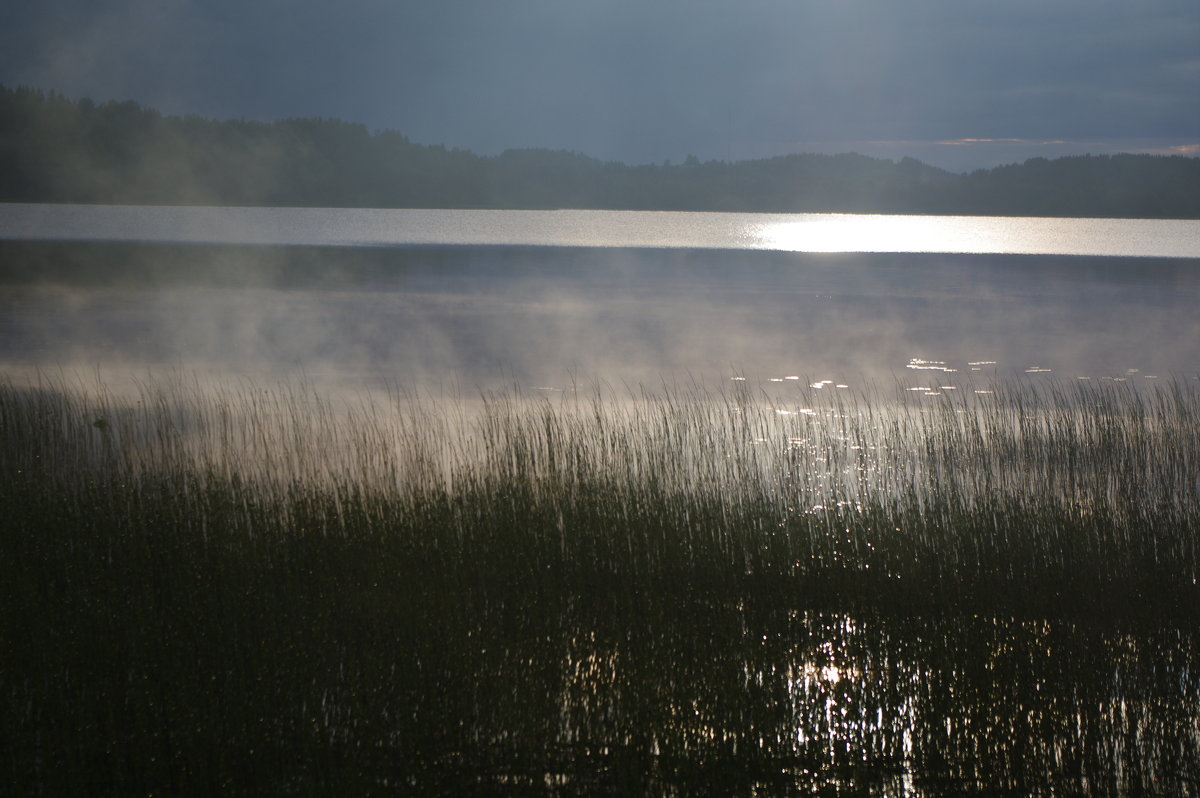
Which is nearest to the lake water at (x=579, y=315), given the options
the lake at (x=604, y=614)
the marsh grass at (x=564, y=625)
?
the lake at (x=604, y=614)

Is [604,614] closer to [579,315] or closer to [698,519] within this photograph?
[698,519]

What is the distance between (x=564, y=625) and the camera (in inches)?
250

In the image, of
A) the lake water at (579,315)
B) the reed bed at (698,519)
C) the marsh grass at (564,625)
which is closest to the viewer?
the marsh grass at (564,625)

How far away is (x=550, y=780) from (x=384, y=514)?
324 centimetres

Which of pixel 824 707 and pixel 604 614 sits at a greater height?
pixel 604 614

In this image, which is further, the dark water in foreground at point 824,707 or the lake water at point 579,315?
the lake water at point 579,315

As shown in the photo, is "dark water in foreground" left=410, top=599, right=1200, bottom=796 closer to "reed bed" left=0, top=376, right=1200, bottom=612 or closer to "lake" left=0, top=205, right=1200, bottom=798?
"lake" left=0, top=205, right=1200, bottom=798

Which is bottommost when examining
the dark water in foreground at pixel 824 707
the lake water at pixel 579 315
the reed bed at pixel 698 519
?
the dark water in foreground at pixel 824 707

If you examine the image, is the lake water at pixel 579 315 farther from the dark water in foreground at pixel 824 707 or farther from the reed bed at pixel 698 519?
the dark water in foreground at pixel 824 707

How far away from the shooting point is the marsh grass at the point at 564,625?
4945 mm

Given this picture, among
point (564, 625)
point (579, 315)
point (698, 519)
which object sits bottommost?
point (564, 625)

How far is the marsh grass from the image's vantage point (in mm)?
4945

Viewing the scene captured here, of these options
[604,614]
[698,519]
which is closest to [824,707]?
[604,614]

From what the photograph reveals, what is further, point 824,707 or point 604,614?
point 604,614
